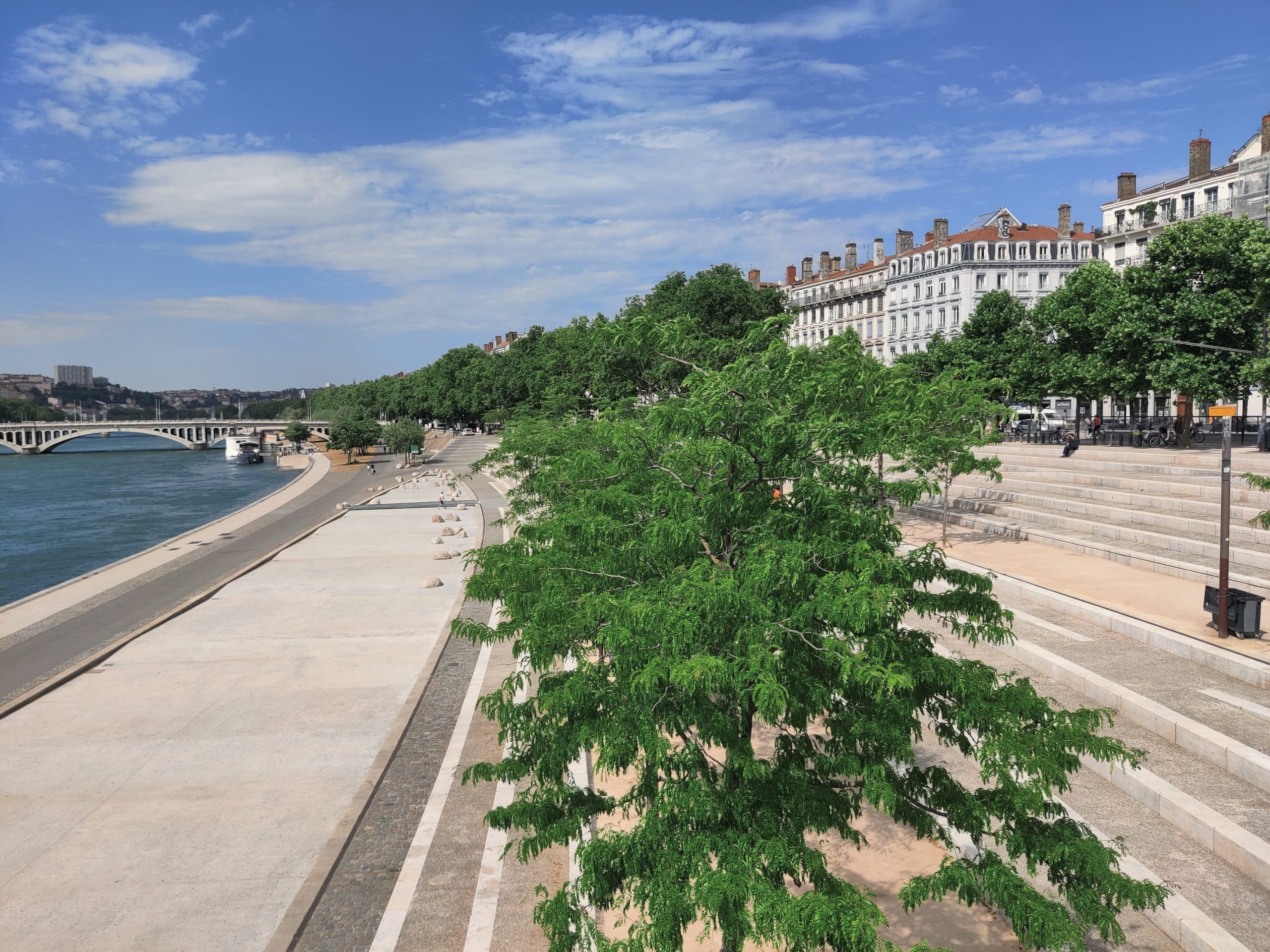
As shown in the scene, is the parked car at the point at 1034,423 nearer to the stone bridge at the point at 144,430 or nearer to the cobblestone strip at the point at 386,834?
the cobblestone strip at the point at 386,834

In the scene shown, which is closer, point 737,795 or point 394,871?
point 737,795

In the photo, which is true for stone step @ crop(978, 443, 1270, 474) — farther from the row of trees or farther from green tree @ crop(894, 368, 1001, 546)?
the row of trees

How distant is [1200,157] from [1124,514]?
58.0 m

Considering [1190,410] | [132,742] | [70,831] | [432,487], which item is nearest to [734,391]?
[70,831]

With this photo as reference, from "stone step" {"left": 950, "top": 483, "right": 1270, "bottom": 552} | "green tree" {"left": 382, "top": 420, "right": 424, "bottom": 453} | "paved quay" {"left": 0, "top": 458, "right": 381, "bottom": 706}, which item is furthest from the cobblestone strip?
"green tree" {"left": 382, "top": 420, "right": 424, "bottom": 453}

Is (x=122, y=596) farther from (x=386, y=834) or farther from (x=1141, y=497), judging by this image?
(x=1141, y=497)

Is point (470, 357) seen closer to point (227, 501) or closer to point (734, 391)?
point (227, 501)

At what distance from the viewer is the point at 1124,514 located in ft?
95.9

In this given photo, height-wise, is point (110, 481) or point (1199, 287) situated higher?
point (1199, 287)

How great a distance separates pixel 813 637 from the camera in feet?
21.5

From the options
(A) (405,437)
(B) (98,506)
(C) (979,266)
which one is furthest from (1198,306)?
(A) (405,437)

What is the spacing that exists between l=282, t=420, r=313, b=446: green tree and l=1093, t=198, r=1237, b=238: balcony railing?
122430 mm

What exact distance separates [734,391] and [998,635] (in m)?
3.08

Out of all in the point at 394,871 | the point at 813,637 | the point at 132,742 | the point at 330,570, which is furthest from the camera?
the point at 330,570
